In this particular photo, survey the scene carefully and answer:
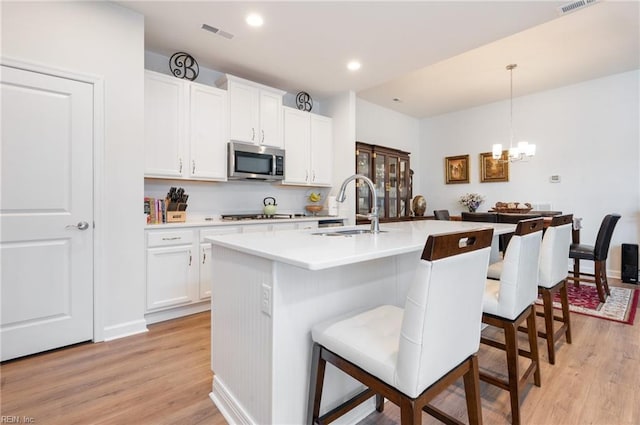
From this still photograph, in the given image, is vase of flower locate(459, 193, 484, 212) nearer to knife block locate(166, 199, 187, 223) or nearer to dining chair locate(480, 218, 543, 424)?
dining chair locate(480, 218, 543, 424)

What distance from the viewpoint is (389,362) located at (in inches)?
40.8

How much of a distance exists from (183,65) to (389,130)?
12.4 feet

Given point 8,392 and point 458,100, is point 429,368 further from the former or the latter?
point 458,100

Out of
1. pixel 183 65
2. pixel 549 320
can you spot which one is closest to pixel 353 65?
pixel 183 65

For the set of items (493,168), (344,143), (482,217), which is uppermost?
(344,143)

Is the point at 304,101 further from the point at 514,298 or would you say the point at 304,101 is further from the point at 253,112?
the point at 514,298

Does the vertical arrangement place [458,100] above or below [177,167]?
above

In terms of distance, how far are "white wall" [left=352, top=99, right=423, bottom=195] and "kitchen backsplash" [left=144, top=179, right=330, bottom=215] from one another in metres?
1.53

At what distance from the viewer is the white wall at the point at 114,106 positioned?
2.24 metres

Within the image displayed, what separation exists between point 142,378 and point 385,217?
13.4 feet

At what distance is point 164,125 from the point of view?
3000mm

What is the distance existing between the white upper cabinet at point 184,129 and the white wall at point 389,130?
103 inches

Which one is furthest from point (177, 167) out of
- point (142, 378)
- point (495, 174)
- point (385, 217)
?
point (495, 174)

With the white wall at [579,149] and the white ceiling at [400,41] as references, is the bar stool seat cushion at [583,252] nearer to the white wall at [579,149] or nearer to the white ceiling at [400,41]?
the white wall at [579,149]
